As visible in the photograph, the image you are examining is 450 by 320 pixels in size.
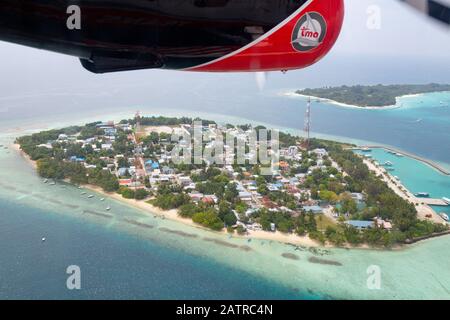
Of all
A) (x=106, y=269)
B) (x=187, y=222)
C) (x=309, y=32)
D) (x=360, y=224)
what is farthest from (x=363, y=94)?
(x=309, y=32)

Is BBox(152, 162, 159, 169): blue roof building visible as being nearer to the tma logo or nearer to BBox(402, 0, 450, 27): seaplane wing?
the tma logo

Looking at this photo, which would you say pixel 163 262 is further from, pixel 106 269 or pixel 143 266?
pixel 106 269

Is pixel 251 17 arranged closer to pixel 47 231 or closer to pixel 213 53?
pixel 213 53

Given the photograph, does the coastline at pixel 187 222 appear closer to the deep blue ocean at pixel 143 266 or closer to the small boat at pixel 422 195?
the deep blue ocean at pixel 143 266

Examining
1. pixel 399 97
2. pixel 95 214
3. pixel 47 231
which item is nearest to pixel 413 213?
pixel 95 214

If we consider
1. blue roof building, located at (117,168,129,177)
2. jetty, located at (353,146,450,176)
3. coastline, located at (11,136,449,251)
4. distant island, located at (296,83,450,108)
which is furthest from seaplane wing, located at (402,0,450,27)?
distant island, located at (296,83,450,108)

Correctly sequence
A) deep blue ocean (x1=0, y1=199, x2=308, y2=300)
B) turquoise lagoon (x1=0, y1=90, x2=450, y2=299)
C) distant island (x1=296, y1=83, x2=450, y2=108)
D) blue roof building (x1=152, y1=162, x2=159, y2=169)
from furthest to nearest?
distant island (x1=296, y1=83, x2=450, y2=108) < blue roof building (x1=152, y1=162, x2=159, y2=169) < turquoise lagoon (x1=0, y1=90, x2=450, y2=299) < deep blue ocean (x1=0, y1=199, x2=308, y2=300)
